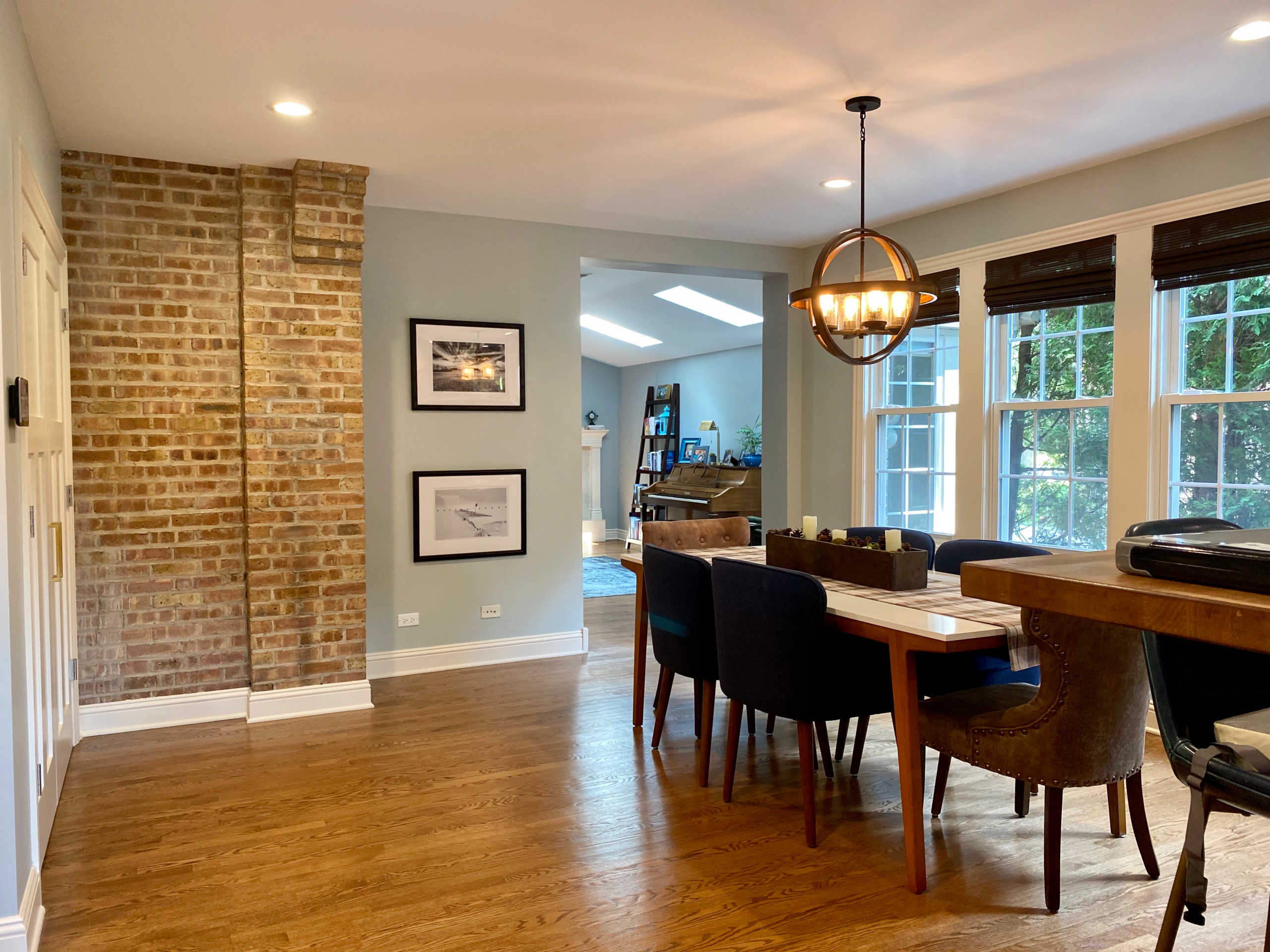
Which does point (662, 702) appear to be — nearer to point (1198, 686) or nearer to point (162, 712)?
point (162, 712)

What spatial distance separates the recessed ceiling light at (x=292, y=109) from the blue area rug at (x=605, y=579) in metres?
4.17

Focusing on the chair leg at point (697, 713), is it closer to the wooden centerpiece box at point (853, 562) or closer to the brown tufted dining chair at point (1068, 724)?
the wooden centerpiece box at point (853, 562)

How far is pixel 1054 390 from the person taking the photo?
4.59m

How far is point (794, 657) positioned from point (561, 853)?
0.98m

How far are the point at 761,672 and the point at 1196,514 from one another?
2391mm

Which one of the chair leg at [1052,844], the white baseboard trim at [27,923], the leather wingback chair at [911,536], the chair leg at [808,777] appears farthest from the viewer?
the leather wingback chair at [911,536]

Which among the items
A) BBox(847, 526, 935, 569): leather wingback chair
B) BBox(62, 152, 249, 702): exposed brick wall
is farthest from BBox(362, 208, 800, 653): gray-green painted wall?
BBox(847, 526, 935, 569): leather wingback chair

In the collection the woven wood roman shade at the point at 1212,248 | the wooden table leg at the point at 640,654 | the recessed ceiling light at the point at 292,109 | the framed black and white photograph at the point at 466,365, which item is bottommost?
the wooden table leg at the point at 640,654

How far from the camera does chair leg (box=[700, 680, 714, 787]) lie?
3.41 meters

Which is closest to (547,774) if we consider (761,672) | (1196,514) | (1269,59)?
(761,672)

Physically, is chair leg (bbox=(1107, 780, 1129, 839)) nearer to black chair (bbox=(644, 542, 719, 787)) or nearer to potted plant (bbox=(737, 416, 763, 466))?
black chair (bbox=(644, 542, 719, 787))

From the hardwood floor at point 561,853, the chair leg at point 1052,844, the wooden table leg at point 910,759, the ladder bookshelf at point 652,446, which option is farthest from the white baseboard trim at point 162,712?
the ladder bookshelf at point 652,446

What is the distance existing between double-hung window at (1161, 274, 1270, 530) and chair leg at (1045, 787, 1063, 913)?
1.95 metres

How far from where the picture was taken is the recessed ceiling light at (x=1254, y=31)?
2789 mm
